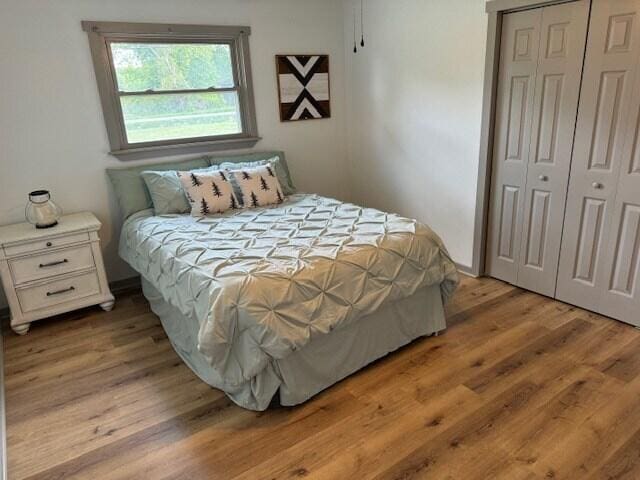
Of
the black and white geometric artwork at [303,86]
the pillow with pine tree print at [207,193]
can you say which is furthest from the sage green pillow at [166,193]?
the black and white geometric artwork at [303,86]

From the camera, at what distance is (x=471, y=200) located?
3387 mm

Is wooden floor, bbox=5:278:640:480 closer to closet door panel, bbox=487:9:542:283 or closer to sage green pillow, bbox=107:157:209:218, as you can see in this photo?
closet door panel, bbox=487:9:542:283

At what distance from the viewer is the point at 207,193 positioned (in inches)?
123

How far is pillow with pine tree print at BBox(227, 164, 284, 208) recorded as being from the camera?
10.7ft

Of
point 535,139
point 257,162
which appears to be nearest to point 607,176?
point 535,139

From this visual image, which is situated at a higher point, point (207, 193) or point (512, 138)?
point (512, 138)

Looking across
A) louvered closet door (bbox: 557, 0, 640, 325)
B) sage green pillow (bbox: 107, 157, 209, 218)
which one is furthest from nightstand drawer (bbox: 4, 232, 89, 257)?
louvered closet door (bbox: 557, 0, 640, 325)

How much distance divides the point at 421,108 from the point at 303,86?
44.0 inches

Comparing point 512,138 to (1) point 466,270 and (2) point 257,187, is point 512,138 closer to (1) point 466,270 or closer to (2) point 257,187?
(1) point 466,270

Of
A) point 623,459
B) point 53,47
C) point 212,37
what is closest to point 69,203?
point 53,47

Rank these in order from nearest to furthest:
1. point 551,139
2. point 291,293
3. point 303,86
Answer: point 291,293, point 551,139, point 303,86

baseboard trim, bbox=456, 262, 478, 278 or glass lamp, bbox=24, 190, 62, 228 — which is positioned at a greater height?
glass lamp, bbox=24, 190, 62, 228

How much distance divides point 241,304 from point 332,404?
27.2 inches

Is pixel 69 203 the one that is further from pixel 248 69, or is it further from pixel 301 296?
pixel 301 296
